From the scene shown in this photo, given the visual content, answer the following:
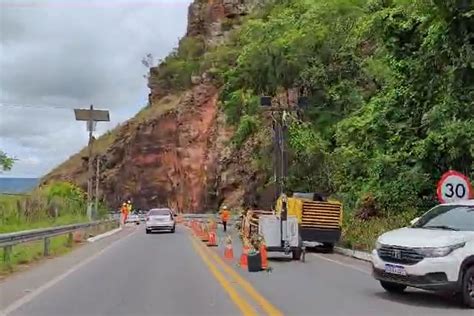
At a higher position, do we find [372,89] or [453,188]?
[372,89]

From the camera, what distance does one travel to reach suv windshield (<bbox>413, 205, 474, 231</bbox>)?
39.7 feet

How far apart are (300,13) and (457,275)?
34063mm

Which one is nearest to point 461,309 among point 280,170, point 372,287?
point 372,287

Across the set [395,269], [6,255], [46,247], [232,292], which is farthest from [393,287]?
[46,247]

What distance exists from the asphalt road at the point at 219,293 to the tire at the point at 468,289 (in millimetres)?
160

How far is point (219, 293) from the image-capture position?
12.6m

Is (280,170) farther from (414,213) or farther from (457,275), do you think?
(457,275)

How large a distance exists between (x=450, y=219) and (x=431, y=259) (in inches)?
65.3

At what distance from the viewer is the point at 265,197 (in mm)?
56594

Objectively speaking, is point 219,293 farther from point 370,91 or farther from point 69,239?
point 370,91

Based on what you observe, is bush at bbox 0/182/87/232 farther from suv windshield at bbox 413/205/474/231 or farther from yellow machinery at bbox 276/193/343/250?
suv windshield at bbox 413/205/474/231

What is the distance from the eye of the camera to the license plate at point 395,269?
11.4 meters

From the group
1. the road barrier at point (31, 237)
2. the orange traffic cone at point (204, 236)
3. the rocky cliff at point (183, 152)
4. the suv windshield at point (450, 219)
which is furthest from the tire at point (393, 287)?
the rocky cliff at point (183, 152)

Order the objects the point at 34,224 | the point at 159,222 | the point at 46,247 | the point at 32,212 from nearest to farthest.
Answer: the point at 46,247 → the point at 34,224 → the point at 32,212 → the point at 159,222
